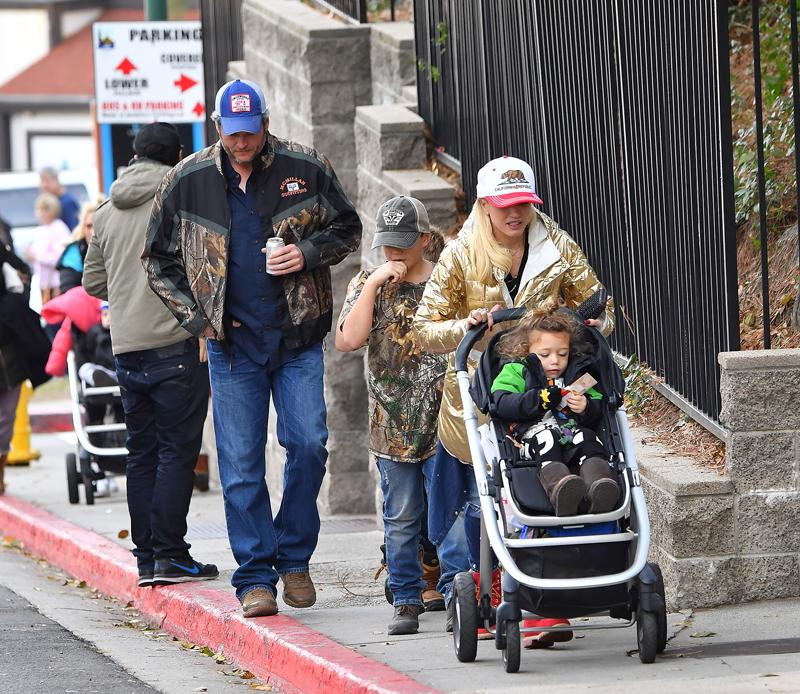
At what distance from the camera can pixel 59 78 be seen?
4153 cm

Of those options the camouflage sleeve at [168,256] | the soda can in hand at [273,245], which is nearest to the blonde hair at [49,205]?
the camouflage sleeve at [168,256]

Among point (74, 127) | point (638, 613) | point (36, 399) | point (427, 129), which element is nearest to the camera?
point (638, 613)

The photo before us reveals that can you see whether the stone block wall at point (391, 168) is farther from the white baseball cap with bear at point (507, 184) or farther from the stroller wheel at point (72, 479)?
the white baseball cap with bear at point (507, 184)

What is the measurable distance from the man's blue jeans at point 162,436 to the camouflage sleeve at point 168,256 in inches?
41.1

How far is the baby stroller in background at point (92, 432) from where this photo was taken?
11320mm

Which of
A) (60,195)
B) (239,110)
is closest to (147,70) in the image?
(239,110)

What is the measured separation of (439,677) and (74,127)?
121ft

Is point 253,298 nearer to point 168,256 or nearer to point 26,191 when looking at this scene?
point 168,256

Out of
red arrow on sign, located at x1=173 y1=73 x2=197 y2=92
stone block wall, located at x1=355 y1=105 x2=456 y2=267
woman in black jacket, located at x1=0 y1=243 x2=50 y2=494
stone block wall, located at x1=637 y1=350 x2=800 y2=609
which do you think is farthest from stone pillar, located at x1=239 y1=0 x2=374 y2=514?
stone block wall, located at x1=637 y1=350 x2=800 y2=609

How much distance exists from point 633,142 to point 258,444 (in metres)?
2.21

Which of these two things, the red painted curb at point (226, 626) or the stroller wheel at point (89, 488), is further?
the stroller wheel at point (89, 488)

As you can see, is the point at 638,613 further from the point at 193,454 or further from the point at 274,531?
the point at 193,454

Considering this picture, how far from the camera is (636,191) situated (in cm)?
744

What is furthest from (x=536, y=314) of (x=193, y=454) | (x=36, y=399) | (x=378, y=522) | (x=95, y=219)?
(x=36, y=399)
